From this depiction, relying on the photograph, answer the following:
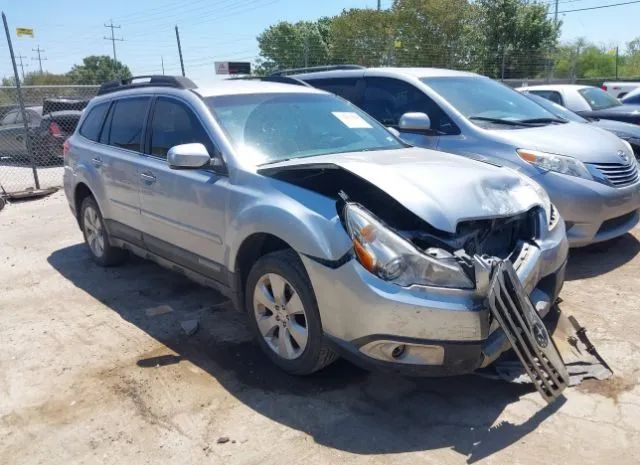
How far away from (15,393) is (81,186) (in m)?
2.87

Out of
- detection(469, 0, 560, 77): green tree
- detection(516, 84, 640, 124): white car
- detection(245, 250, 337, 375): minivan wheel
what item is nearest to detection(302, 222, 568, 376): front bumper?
detection(245, 250, 337, 375): minivan wheel

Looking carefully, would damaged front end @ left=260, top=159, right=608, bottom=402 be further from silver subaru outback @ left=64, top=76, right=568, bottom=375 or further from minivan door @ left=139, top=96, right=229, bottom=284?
minivan door @ left=139, top=96, right=229, bottom=284

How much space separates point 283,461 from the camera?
8.86 ft

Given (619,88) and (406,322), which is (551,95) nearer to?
(619,88)

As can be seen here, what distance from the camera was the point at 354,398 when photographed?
321 centimetres

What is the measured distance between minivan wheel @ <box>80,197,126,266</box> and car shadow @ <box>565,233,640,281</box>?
14.1 feet

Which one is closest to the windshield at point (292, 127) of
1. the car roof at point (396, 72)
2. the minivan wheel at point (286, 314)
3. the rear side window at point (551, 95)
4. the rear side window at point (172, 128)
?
the rear side window at point (172, 128)

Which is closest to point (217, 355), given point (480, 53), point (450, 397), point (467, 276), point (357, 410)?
point (357, 410)

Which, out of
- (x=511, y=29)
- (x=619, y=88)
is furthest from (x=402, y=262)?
(x=511, y=29)

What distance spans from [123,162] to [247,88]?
131cm

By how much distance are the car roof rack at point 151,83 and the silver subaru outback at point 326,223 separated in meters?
0.03

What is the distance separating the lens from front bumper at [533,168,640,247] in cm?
492

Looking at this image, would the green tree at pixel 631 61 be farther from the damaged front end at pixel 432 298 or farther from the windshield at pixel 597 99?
the damaged front end at pixel 432 298

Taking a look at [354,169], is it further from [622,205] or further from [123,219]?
[622,205]
